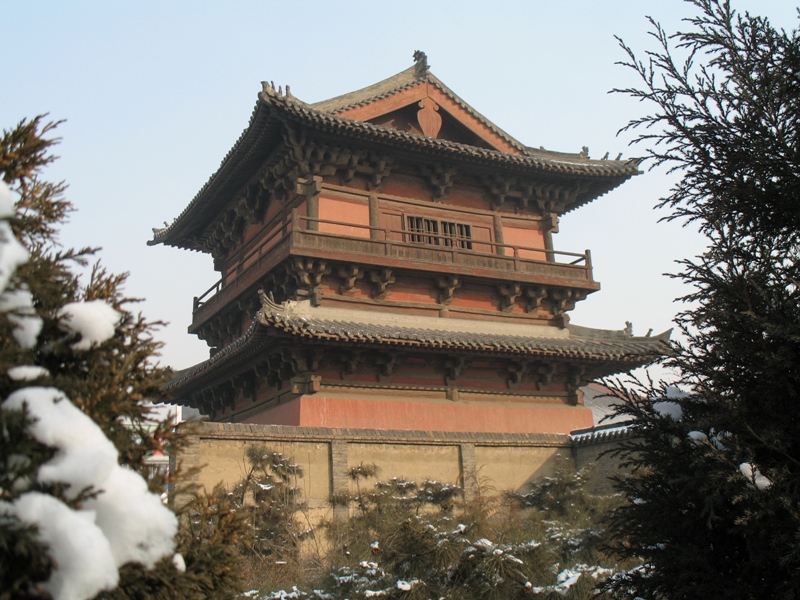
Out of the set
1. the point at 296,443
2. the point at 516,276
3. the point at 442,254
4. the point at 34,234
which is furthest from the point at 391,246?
the point at 34,234

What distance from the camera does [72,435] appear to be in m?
2.59

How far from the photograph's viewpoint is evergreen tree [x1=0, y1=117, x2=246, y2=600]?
242 cm

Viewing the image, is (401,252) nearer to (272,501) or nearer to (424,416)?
(424,416)

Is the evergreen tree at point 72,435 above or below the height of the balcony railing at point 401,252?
below

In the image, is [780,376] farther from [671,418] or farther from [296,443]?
[296,443]

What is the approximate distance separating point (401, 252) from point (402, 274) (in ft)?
1.83

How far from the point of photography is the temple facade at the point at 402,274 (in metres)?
14.8

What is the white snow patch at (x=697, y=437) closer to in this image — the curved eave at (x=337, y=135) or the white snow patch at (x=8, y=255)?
the white snow patch at (x=8, y=255)

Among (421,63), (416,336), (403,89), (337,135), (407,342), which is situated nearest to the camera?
(407,342)

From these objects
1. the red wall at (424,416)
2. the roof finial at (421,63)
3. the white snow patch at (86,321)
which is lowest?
the white snow patch at (86,321)

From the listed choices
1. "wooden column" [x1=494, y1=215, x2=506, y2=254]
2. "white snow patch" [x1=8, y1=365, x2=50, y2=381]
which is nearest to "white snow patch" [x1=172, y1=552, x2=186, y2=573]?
"white snow patch" [x1=8, y1=365, x2=50, y2=381]

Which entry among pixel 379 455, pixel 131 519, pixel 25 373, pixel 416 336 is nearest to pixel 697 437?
pixel 131 519

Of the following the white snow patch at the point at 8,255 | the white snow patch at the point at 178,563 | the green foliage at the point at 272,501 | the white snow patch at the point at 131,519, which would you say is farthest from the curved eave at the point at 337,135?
the white snow patch at the point at 131,519

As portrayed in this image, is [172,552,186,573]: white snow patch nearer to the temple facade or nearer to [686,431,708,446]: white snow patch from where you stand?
[686,431,708,446]: white snow patch
